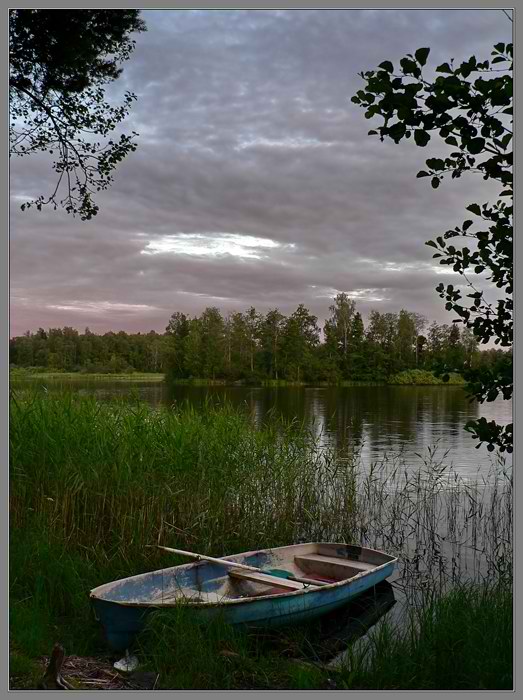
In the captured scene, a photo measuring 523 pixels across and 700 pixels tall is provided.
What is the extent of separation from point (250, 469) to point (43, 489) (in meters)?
2.28

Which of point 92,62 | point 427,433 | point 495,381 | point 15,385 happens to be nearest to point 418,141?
point 495,381

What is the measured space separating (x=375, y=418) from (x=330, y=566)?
17.8m

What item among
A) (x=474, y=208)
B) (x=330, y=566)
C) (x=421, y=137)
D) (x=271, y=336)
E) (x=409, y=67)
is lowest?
(x=330, y=566)

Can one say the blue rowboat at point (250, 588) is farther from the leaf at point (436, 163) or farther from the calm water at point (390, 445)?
the leaf at point (436, 163)

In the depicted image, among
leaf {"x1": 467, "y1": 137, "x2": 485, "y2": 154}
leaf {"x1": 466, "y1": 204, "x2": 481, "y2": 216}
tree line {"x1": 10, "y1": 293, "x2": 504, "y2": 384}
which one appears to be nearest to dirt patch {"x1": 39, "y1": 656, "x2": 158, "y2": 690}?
leaf {"x1": 466, "y1": 204, "x2": 481, "y2": 216}

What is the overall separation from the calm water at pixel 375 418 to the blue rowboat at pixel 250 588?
240 centimetres

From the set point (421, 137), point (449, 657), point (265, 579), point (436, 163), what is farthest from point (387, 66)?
point (265, 579)

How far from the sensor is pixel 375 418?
23.4 metres

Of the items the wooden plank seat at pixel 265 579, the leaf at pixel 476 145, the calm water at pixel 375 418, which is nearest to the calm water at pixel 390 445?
the calm water at pixel 375 418

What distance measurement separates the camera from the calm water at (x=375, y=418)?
33.1 ft

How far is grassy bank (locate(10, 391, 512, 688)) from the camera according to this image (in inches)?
161

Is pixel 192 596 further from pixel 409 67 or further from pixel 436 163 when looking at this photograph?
pixel 409 67

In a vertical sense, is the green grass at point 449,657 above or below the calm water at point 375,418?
above

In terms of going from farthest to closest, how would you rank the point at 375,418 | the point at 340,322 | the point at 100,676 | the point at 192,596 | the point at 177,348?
the point at 340,322 → the point at 177,348 → the point at 375,418 → the point at 192,596 → the point at 100,676
